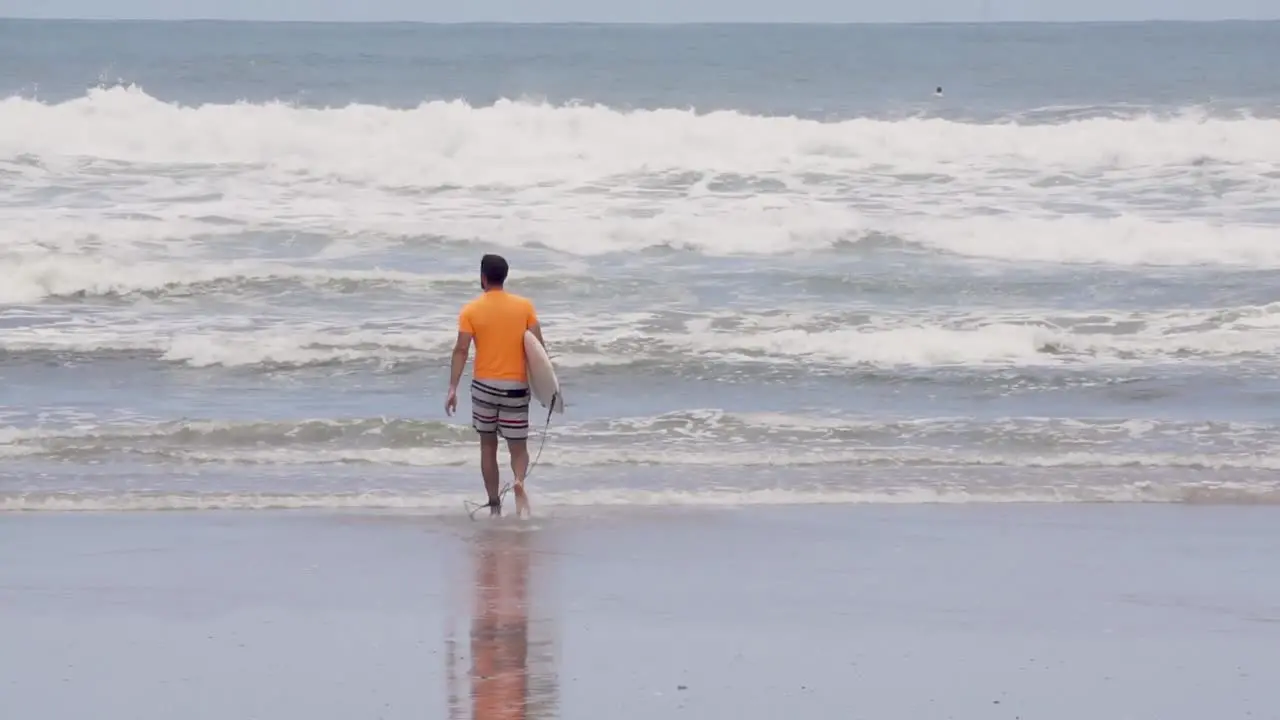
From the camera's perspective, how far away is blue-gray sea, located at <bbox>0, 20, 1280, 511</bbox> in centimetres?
1042

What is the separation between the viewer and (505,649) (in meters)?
6.30

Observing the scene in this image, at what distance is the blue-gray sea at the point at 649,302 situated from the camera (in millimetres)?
10422

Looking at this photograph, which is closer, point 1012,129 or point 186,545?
point 186,545

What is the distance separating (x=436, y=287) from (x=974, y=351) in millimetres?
5416

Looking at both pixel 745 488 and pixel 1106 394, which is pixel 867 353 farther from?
pixel 745 488

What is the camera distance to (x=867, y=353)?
13.8m

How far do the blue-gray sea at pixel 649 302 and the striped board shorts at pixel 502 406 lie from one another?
0.67m

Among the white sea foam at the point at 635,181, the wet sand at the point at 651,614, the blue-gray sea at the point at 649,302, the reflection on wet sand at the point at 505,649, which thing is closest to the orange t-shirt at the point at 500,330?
the wet sand at the point at 651,614

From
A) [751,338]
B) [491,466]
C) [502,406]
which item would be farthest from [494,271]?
[751,338]

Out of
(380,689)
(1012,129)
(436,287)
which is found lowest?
(380,689)

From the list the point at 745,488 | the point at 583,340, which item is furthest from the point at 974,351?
the point at 745,488

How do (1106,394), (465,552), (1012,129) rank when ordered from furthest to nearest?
(1012,129), (1106,394), (465,552)

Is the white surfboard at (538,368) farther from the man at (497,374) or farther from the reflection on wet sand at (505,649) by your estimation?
the reflection on wet sand at (505,649)

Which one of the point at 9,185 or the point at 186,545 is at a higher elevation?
the point at 9,185
